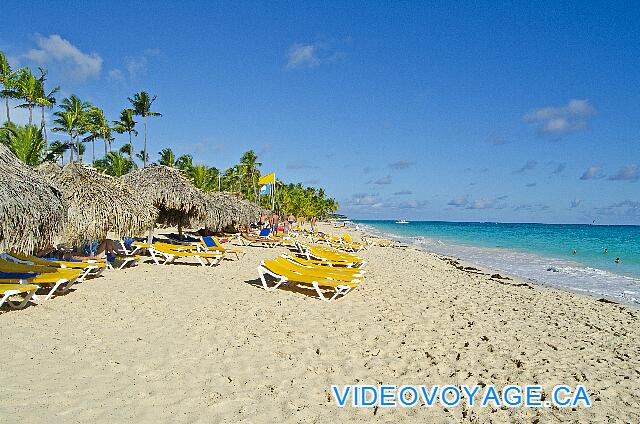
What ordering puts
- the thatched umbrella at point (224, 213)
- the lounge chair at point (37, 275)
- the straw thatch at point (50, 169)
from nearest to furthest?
the lounge chair at point (37, 275), the straw thatch at point (50, 169), the thatched umbrella at point (224, 213)

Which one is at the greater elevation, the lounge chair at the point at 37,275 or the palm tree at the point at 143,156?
the palm tree at the point at 143,156

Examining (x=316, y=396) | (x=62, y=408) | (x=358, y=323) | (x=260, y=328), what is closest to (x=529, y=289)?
(x=358, y=323)

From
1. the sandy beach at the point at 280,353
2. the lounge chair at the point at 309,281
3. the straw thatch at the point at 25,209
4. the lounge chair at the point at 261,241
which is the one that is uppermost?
the straw thatch at the point at 25,209

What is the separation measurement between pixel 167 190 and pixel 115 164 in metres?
12.3

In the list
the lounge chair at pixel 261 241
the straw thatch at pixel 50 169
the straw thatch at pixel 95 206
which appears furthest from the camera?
the lounge chair at pixel 261 241

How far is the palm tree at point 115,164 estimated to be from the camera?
21.9 m

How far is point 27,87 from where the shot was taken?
2584cm

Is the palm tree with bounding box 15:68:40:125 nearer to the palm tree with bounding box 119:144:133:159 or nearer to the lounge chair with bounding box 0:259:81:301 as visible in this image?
the palm tree with bounding box 119:144:133:159

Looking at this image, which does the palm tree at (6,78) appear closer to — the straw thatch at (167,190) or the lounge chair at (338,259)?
the straw thatch at (167,190)

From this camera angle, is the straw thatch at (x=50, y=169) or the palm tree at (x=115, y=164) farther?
the palm tree at (x=115, y=164)

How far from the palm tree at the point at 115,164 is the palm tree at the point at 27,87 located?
223 inches

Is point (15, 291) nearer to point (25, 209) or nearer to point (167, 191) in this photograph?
point (25, 209)

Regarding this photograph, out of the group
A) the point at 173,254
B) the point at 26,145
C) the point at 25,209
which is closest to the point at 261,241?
A: the point at 173,254

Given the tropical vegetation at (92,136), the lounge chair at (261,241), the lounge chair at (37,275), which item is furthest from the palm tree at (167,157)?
the lounge chair at (37,275)
